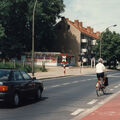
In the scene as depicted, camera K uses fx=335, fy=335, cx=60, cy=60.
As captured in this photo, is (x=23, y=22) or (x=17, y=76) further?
(x=23, y=22)

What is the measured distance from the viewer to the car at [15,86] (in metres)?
10.4

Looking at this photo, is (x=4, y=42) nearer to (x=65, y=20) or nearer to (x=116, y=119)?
(x=65, y=20)

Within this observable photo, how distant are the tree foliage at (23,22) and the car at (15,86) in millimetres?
48440

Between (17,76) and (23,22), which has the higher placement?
(23,22)

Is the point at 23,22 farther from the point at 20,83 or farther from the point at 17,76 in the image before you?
the point at 20,83

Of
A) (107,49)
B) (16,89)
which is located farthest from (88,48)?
(16,89)

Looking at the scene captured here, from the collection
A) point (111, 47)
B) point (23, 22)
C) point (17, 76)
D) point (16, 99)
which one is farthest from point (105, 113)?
point (111, 47)

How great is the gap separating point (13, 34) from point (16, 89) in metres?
58.4

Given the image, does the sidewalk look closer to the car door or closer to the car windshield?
the car door

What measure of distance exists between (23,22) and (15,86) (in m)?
57.5

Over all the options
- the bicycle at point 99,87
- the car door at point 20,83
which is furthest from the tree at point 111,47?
the car door at point 20,83

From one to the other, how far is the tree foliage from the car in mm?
48440

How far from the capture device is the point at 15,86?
10789 mm

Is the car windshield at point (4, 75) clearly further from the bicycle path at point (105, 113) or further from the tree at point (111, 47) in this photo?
the tree at point (111, 47)
